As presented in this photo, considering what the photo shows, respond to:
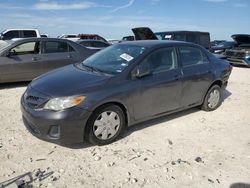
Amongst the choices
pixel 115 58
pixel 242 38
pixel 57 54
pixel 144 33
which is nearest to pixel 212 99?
pixel 115 58

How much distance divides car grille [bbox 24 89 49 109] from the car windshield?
1.08 m

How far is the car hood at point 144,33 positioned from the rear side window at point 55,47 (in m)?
5.30

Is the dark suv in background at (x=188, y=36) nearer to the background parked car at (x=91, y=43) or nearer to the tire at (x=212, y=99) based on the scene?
the background parked car at (x=91, y=43)

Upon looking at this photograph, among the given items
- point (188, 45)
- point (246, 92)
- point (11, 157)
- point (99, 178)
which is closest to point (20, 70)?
point (11, 157)

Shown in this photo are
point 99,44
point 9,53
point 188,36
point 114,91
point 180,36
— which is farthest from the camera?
point 99,44

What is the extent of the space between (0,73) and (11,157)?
403 cm

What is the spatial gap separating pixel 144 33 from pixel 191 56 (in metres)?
7.60

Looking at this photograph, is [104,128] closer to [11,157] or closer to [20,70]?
[11,157]

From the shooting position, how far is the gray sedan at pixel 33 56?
6.90m

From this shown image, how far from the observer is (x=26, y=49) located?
721 cm

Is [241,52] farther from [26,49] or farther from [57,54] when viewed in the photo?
[26,49]

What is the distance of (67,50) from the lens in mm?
7926

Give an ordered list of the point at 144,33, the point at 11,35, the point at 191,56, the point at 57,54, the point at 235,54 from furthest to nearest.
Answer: the point at 11,35
the point at 235,54
the point at 144,33
the point at 57,54
the point at 191,56

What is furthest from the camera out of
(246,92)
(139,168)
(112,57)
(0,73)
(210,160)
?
(246,92)
